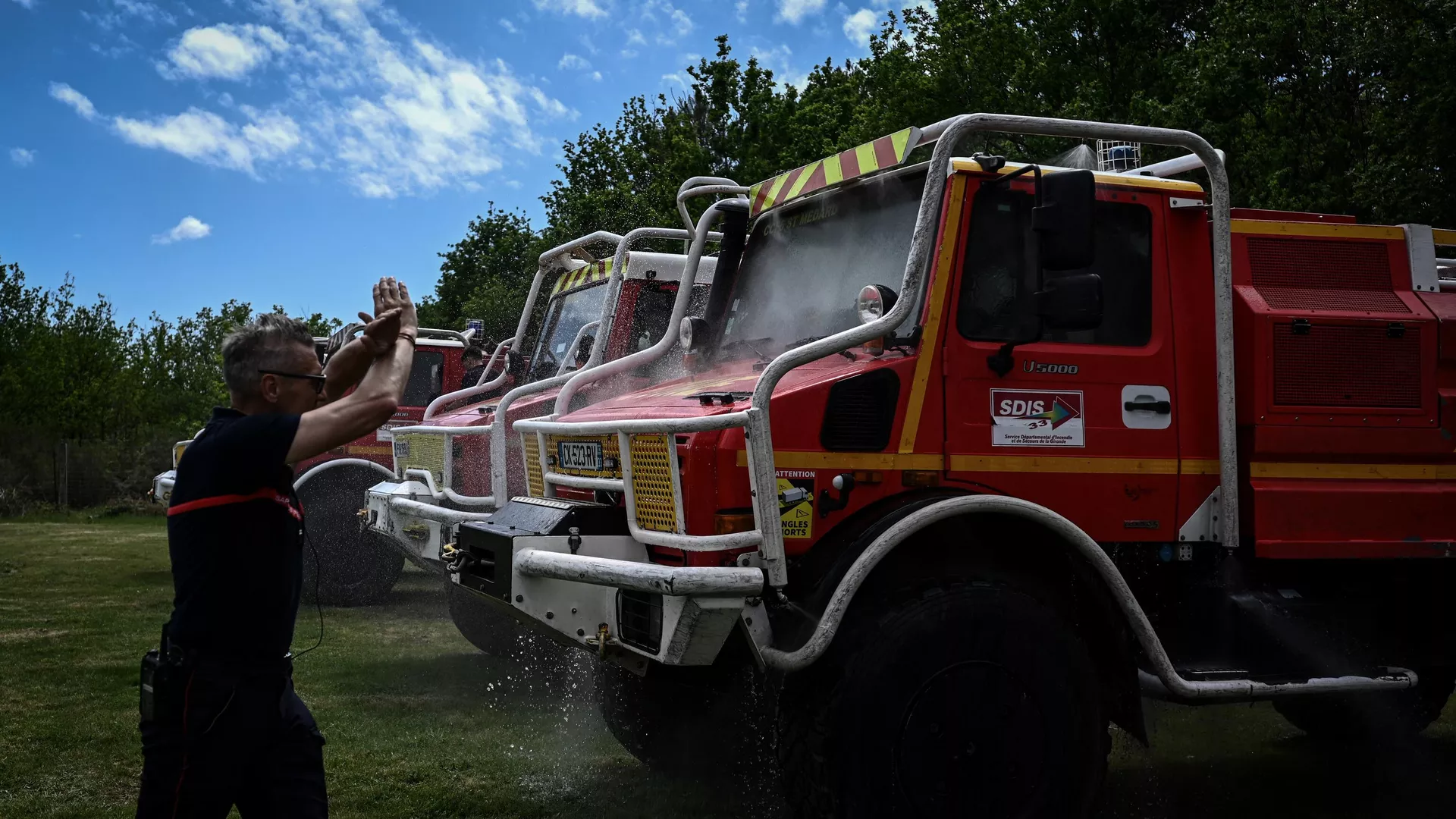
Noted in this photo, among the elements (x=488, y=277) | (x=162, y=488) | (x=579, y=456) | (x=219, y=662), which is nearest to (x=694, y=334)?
(x=579, y=456)

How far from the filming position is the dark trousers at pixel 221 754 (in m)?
3.09

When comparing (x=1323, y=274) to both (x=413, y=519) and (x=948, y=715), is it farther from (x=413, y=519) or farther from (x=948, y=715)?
(x=413, y=519)

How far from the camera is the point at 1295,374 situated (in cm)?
491

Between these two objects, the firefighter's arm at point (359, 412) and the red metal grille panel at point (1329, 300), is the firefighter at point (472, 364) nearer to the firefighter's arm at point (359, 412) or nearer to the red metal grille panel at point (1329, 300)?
the red metal grille panel at point (1329, 300)

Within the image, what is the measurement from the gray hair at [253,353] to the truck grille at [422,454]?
159 inches

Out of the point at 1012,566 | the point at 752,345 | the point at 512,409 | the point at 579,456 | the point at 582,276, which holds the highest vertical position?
the point at 582,276

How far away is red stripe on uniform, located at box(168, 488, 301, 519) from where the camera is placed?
3205 mm

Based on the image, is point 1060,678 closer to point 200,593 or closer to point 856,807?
point 856,807

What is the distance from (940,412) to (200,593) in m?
2.49

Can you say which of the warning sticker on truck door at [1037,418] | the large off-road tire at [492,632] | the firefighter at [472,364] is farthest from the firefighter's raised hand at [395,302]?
the firefighter at [472,364]

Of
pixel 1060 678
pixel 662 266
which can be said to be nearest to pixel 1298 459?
pixel 1060 678

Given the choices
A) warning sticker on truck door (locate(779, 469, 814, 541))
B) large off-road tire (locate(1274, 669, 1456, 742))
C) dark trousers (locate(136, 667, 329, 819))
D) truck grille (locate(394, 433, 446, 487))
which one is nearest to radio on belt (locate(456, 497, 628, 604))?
warning sticker on truck door (locate(779, 469, 814, 541))

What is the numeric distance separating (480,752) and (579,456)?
1.93 m

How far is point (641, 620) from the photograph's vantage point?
414cm
